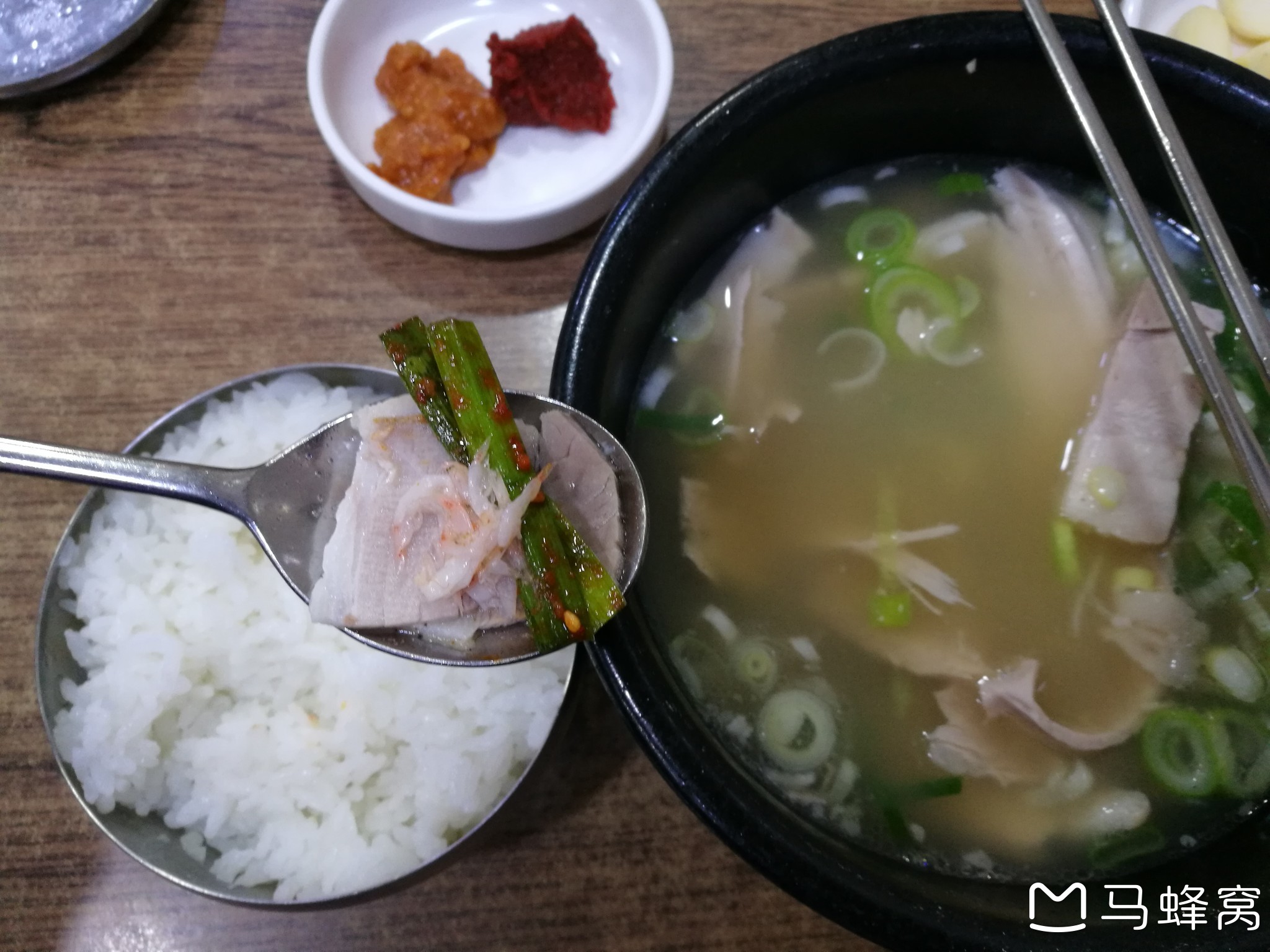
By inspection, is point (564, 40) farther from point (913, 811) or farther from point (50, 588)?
point (913, 811)

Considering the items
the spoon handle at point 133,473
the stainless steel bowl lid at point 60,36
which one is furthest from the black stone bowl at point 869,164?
the stainless steel bowl lid at point 60,36

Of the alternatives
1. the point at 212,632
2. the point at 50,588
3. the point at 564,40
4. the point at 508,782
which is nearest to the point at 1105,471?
the point at 508,782

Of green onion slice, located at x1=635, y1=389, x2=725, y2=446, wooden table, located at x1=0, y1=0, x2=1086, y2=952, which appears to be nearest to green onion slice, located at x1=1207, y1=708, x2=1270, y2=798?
wooden table, located at x1=0, y1=0, x2=1086, y2=952

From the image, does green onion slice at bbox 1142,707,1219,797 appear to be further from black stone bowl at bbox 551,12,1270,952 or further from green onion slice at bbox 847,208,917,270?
green onion slice at bbox 847,208,917,270

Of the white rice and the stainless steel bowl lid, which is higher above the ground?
the stainless steel bowl lid

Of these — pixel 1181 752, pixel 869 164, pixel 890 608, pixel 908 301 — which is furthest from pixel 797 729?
pixel 869 164

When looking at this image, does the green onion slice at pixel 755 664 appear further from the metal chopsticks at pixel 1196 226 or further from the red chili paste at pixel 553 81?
the red chili paste at pixel 553 81
